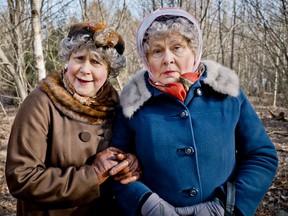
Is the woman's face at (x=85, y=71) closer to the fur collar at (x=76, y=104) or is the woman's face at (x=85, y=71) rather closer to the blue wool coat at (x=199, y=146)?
the fur collar at (x=76, y=104)

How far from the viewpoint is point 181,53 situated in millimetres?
1772

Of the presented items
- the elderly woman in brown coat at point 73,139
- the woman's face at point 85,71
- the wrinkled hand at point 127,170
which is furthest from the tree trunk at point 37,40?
the wrinkled hand at point 127,170

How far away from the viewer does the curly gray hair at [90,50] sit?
188 cm

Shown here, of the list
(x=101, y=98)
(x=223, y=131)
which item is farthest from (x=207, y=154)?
(x=101, y=98)

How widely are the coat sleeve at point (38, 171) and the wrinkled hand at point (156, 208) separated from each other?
32 centimetres

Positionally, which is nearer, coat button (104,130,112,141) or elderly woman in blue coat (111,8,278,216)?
elderly woman in blue coat (111,8,278,216)

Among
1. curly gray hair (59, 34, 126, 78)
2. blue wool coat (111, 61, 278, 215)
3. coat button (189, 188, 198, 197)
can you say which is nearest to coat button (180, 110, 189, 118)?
blue wool coat (111, 61, 278, 215)

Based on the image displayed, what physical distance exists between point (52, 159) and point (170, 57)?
0.92 m

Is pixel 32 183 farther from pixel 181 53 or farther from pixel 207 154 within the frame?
pixel 181 53

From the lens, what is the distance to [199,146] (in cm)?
170

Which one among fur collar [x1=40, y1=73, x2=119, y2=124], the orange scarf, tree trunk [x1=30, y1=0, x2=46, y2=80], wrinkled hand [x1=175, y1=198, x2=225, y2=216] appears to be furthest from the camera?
tree trunk [x1=30, y1=0, x2=46, y2=80]

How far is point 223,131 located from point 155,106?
1.36 feet

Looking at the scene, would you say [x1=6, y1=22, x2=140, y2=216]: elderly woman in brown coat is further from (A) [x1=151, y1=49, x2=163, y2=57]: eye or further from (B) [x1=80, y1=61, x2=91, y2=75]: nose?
(A) [x1=151, y1=49, x2=163, y2=57]: eye

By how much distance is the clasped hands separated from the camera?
1.76 m
